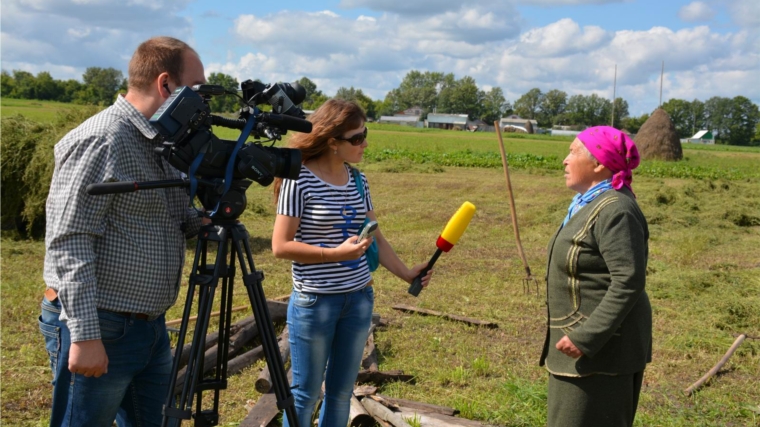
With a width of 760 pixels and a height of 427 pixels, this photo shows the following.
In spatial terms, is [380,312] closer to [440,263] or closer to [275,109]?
[440,263]

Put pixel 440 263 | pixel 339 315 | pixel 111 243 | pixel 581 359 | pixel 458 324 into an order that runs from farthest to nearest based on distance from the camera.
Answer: pixel 440 263, pixel 458 324, pixel 339 315, pixel 581 359, pixel 111 243

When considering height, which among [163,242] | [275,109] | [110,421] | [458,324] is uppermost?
[275,109]

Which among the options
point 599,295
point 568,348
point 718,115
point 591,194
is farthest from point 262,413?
point 718,115

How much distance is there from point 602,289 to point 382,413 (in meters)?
1.83

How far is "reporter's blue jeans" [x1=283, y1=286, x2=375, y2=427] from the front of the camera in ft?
10.4

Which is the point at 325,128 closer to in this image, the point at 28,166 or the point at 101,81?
the point at 28,166

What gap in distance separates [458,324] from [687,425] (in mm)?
2664

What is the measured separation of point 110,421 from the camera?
2.52 m

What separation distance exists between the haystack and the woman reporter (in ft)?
102

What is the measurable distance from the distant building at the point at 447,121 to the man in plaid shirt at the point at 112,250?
3887 inches

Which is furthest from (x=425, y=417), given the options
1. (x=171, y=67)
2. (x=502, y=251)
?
(x=502, y=251)

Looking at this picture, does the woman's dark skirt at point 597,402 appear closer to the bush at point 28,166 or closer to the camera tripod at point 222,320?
the camera tripod at point 222,320

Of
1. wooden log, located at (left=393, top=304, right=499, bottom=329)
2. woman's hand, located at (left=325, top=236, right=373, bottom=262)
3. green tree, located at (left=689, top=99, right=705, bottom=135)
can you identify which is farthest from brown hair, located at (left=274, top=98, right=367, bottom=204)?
green tree, located at (left=689, top=99, right=705, bottom=135)

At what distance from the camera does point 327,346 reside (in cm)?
324
